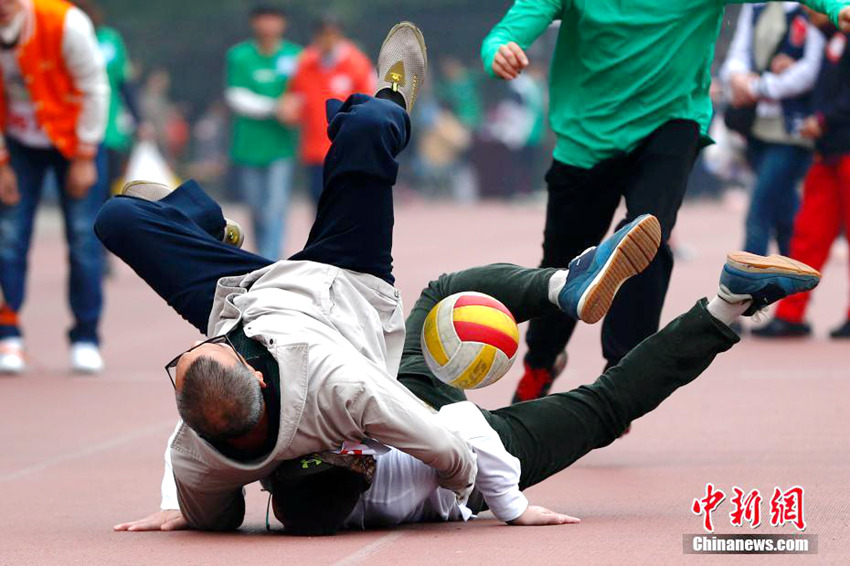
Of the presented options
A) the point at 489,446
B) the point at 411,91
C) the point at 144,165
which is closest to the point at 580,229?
the point at 411,91

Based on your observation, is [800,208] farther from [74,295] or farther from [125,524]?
[125,524]

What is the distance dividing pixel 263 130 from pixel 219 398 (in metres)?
10.3

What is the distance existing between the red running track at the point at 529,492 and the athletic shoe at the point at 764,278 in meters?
0.70

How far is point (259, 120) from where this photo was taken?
1502 cm

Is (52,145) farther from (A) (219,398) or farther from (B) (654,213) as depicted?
(A) (219,398)

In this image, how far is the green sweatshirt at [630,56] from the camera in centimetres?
680

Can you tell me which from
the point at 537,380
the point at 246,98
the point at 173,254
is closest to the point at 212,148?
the point at 246,98

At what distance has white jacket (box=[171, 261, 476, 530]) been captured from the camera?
5.09 meters

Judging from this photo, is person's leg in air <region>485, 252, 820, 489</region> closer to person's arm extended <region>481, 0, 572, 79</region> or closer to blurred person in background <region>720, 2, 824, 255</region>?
person's arm extended <region>481, 0, 572, 79</region>

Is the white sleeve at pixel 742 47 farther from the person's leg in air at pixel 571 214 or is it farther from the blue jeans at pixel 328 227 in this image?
the blue jeans at pixel 328 227

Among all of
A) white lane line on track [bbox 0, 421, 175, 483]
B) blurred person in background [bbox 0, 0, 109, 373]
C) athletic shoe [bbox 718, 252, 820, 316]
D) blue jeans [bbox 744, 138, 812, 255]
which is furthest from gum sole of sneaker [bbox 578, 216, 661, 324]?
blue jeans [bbox 744, 138, 812, 255]

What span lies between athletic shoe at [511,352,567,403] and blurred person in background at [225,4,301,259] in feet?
26.0

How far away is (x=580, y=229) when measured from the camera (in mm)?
6945

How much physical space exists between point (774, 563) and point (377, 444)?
1.27 m
